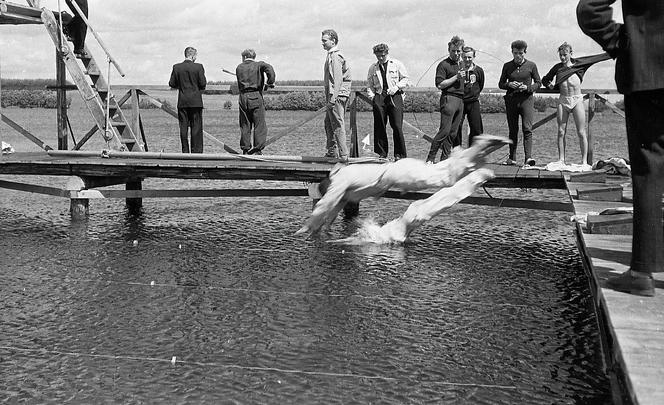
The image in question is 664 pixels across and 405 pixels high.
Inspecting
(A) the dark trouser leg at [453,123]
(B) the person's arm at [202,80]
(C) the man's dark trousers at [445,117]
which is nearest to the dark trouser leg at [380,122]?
(C) the man's dark trousers at [445,117]

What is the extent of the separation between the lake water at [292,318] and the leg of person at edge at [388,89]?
175 cm

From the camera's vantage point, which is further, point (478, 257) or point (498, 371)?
point (478, 257)

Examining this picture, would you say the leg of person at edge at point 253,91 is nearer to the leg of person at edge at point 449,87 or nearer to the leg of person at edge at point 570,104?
the leg of person at edge at point 449,87

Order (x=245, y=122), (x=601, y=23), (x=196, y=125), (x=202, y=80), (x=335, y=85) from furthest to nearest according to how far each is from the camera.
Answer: (x=196, y=125) < (x=202, y=80) < (x=245, y=122) < (x=335, y=85) < (x=601, y=23)

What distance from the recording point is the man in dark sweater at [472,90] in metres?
12.6

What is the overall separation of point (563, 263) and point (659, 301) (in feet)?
17.7

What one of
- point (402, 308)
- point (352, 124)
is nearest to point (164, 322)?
point (402, 308)

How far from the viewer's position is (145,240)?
37.7ft

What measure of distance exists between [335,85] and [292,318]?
5915mm

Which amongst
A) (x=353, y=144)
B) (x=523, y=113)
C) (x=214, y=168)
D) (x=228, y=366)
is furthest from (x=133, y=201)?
(x=228, y=366)

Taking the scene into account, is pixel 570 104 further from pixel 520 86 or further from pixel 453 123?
pixel 453 123

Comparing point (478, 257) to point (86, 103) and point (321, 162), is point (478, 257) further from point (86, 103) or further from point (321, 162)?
point (86, 103)

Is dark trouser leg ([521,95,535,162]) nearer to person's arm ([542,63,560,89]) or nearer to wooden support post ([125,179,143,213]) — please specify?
person's arm ([542,63,560,89])

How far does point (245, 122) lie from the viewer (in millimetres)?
13789
